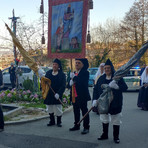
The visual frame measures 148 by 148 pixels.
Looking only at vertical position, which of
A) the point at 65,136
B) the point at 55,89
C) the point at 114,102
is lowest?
the point at 65,136

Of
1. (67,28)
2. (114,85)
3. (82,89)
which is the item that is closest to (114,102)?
(114,85)

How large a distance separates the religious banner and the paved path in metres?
1.95

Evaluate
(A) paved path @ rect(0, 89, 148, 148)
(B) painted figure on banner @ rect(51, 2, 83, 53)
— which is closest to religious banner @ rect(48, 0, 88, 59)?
(B) painted figure on banner @ rect(51, 2, 83, 53)

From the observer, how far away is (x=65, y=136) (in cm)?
583

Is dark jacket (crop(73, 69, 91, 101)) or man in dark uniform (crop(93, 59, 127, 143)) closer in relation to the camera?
man in dark uniform (crop(93, 59, 127, 143))

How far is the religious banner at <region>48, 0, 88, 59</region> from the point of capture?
6.19 m

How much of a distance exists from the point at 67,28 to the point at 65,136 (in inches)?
108

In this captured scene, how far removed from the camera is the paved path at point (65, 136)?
5.22 meters

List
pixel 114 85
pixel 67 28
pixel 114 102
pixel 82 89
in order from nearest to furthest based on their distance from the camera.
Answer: pixel 114 85 < pixel 114 102 < pixel 82 89 < pixel 67 28

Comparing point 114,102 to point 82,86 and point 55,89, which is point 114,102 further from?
point 55,89

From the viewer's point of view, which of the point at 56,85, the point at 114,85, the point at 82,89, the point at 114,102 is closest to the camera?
the point at 114,85

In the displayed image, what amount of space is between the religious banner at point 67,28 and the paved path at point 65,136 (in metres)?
1.95

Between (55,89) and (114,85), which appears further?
(55,89)

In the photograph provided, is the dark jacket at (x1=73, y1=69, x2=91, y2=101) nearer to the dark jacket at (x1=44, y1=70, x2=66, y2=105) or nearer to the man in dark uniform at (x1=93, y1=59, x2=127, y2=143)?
the man in dark uniform at (x1=93, y1=59, x2=127, y2=143)
